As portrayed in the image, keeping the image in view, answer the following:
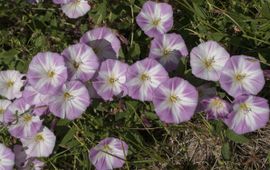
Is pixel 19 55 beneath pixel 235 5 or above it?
beneath

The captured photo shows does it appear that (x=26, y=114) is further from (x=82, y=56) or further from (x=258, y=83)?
(x=258, y=83)

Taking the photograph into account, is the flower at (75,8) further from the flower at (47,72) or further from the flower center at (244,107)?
the flower center at (244,107)

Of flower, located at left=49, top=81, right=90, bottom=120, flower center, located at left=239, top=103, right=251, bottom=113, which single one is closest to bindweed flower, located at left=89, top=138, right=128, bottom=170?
flower, located at left=49, top=81, right=90, bottom=120

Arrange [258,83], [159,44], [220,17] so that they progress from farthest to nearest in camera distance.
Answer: [220,17] < [159,44] < [258,83]

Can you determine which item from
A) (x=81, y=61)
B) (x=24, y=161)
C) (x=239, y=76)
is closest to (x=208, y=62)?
(x=239, y=76)

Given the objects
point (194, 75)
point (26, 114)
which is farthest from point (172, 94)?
point (26, 114)

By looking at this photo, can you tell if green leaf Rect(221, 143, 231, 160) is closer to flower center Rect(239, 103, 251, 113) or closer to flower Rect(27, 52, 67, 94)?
flower center Rect(239, 103, 251, 113)
